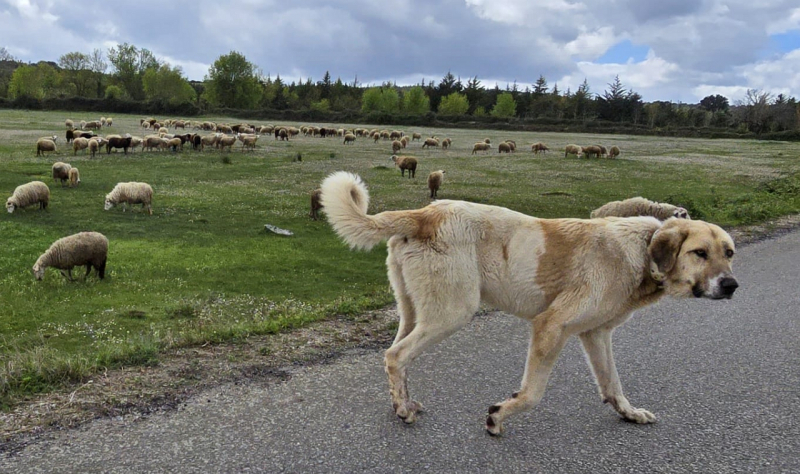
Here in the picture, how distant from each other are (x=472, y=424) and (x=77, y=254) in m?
11.8

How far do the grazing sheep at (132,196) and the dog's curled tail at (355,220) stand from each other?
17929 millimetres

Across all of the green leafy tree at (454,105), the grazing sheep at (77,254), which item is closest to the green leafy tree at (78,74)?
the green leafy tree at (454,105)

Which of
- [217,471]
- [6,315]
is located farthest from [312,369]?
[6,315]

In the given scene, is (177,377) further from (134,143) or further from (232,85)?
(232,85)

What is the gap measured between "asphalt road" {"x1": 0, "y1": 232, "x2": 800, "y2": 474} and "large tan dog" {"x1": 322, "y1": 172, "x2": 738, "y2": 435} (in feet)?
1.00

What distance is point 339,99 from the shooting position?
Result: 14188 cm

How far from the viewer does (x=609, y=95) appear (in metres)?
131

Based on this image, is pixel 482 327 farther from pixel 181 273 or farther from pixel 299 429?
pixel 181 273

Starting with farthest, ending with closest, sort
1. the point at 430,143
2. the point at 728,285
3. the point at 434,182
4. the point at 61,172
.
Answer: the point at 430,143, the point at 434,182, the point at 61,172, the point at 728,285

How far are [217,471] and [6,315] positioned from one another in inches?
315

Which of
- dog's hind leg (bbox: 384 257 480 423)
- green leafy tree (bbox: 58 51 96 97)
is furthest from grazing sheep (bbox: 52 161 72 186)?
green leafy tree (bbox: 58 51 96 97)

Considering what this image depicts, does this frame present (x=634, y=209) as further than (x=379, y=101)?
No

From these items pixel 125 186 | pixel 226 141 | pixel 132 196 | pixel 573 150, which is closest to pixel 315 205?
pixel 132 196

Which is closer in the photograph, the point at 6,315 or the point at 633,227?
the point at 633,227
